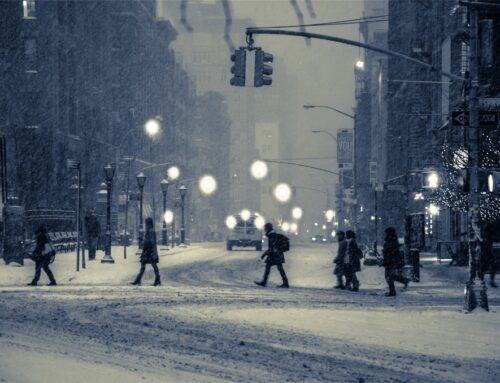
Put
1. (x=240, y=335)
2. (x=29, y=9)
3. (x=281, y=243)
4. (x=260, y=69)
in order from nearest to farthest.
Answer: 1. (x=240, y=335)
2. (x=260, y=69)
3. (x=281, y=243)
4. (x=29, y=9)

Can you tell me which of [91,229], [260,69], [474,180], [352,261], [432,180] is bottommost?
[352,261]

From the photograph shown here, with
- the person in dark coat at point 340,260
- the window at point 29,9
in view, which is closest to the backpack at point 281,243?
the person in dark coat at point 340,260

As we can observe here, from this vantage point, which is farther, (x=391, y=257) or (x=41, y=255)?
(x=41, y=255)

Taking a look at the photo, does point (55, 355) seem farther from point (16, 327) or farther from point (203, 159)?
point (203, 159)

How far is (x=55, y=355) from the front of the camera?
1275 cm

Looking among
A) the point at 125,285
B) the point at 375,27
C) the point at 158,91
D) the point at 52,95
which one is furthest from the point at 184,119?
the point at 125,285

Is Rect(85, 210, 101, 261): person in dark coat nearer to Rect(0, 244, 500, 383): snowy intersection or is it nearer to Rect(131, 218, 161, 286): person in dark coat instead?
Rect(0, 244, 500, 383): snowy intersection

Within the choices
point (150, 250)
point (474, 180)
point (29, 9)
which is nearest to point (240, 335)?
point (474, 180)

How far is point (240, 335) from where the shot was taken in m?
15.9

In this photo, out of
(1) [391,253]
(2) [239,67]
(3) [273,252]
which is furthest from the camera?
(3) [273,252]

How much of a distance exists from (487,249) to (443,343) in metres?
14.6

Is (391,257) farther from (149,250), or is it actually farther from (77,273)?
(77,273)

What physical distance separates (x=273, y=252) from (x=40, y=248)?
6078 mm

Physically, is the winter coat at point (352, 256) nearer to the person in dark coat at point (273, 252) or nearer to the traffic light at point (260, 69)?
the person in dark coat at point (273, 252)
